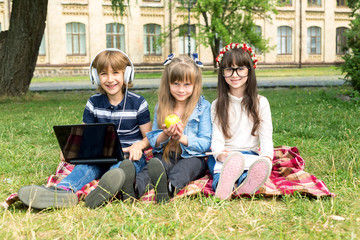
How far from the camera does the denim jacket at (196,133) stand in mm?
3750

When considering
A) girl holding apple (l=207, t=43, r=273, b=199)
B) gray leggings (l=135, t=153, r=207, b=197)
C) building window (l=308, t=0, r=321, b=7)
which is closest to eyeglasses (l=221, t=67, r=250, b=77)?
girl holding apple (l=207, t=43, r=273, b=199)

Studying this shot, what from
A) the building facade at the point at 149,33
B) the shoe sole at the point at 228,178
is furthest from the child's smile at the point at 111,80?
the building facade at the point at 149,33

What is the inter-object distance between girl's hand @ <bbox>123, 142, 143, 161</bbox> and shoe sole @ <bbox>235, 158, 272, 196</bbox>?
0.89 meters

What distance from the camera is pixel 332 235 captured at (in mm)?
2508

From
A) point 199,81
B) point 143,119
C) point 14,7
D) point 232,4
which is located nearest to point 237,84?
point 199,81

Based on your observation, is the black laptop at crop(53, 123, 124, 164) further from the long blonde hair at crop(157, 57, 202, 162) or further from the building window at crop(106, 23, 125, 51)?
the building window at crop(106, 23, 125, 51)

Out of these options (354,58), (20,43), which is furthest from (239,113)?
(20,43)

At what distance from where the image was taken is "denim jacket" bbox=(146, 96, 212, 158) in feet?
12.3

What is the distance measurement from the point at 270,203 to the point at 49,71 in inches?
1196

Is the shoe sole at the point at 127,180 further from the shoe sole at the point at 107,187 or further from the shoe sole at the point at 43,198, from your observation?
the shoe sole at the point at 43,198

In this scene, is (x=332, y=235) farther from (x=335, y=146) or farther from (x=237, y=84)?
(x=335, y=146)

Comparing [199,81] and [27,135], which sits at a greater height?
[199,81]

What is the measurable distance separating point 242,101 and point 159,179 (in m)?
1.14

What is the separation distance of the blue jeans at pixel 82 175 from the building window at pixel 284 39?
3566 cm
